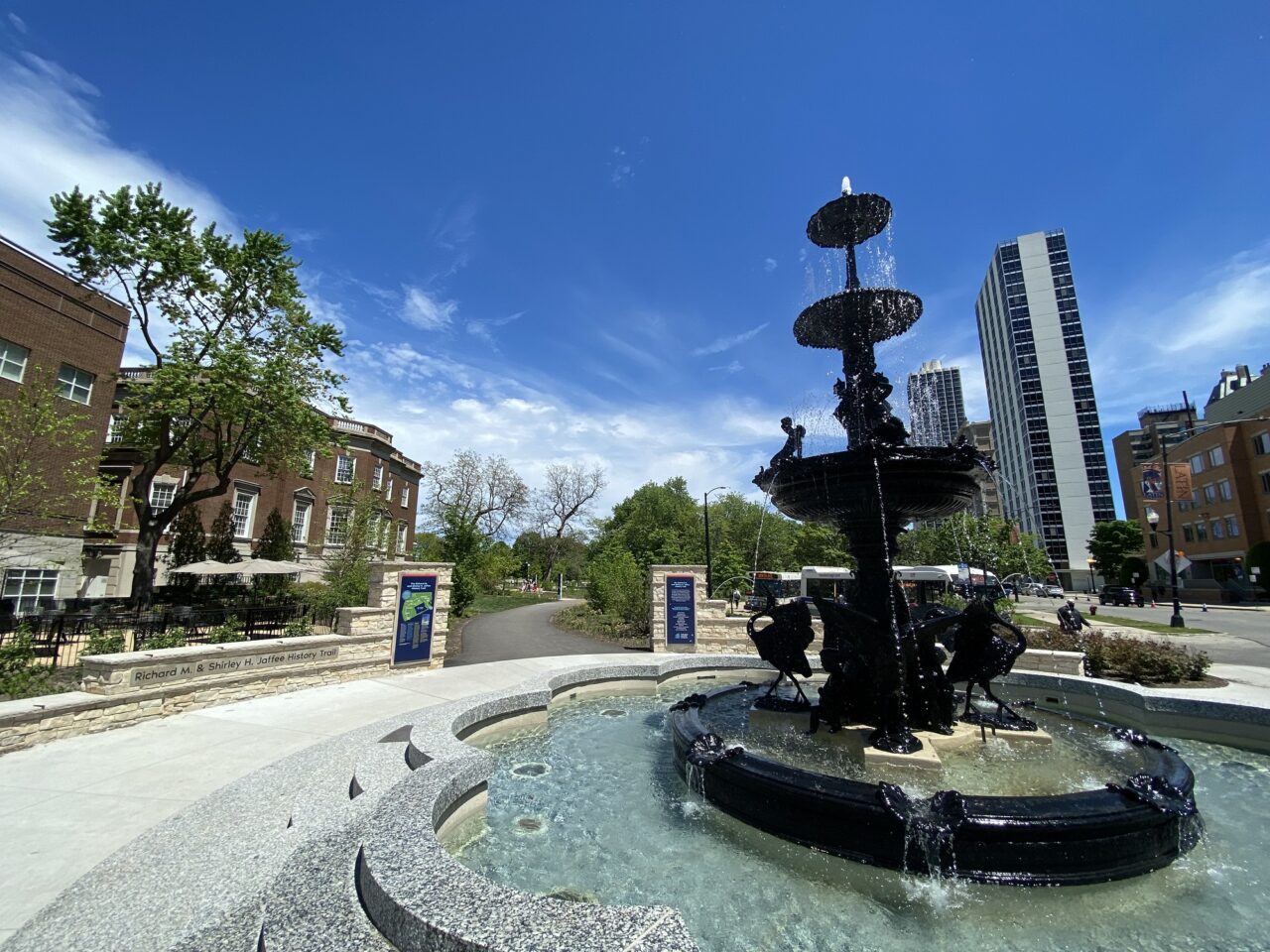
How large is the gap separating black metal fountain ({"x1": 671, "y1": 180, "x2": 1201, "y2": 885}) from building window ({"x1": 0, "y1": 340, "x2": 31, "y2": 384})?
26.7 meters

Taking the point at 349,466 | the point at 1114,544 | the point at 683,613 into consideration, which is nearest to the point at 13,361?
the point at 349,466

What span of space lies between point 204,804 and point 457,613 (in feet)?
64.9

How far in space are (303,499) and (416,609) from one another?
29852 millimetres

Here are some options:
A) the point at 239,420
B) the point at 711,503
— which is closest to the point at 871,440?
the point at 239,420

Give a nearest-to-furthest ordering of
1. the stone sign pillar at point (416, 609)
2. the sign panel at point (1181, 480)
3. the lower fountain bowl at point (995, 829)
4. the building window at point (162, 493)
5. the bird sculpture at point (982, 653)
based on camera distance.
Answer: the lower fountain bowl at point (995, 829)
the bird sculpture at point (982, 653)
the stone sign pillar at point (416, 609)
the building window at point (162, 493)
the sign panel at point (1181, 480)

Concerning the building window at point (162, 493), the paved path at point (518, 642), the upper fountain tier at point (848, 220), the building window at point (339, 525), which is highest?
the upper fountain tier at point (848, 220)

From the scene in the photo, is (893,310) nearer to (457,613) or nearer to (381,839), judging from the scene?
(381,839)

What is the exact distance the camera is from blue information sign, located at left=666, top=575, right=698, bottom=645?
48.3 ft

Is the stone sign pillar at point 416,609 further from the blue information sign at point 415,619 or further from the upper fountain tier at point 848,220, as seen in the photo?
the upper fountain tier at point 848,220

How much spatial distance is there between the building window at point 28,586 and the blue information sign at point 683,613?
22.2 m

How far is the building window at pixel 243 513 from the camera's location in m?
31.6

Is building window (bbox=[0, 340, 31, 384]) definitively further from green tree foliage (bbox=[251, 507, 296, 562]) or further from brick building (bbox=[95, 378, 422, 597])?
green tree foliage (bbox=[251, 507, 296, 562])

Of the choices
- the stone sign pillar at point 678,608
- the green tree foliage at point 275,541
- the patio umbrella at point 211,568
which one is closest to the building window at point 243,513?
the green tree foliage at point 275,541

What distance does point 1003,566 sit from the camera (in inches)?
1927
